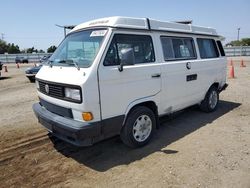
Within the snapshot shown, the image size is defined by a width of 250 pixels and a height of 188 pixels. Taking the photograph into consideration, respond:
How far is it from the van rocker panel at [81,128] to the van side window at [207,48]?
329cm

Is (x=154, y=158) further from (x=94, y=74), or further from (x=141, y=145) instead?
(x=94, y=74)

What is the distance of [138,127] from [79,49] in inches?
72.4

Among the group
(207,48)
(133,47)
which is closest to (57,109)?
(133,47)

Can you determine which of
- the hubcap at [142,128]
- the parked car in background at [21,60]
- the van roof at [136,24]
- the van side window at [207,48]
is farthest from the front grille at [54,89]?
the parked car in background at [21,60]

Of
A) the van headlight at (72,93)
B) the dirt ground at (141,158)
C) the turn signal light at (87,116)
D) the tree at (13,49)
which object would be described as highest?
the tree at (13,49)

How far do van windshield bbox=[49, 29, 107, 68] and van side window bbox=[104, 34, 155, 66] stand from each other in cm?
23

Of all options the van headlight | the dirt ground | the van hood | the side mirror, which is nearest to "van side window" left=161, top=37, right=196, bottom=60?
the side mirror

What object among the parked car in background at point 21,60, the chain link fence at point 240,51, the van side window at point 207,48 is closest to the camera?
the van side window at point 207,48

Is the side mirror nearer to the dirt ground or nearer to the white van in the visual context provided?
the white van

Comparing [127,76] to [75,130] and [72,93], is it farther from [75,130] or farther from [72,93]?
[75,130]

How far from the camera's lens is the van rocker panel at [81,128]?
399cm

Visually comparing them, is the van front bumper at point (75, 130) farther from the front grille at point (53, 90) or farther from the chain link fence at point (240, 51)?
the chain link fence at point (240, 51)

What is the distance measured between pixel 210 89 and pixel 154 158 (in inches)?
134

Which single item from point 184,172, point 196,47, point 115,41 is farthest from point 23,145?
point 196,47
